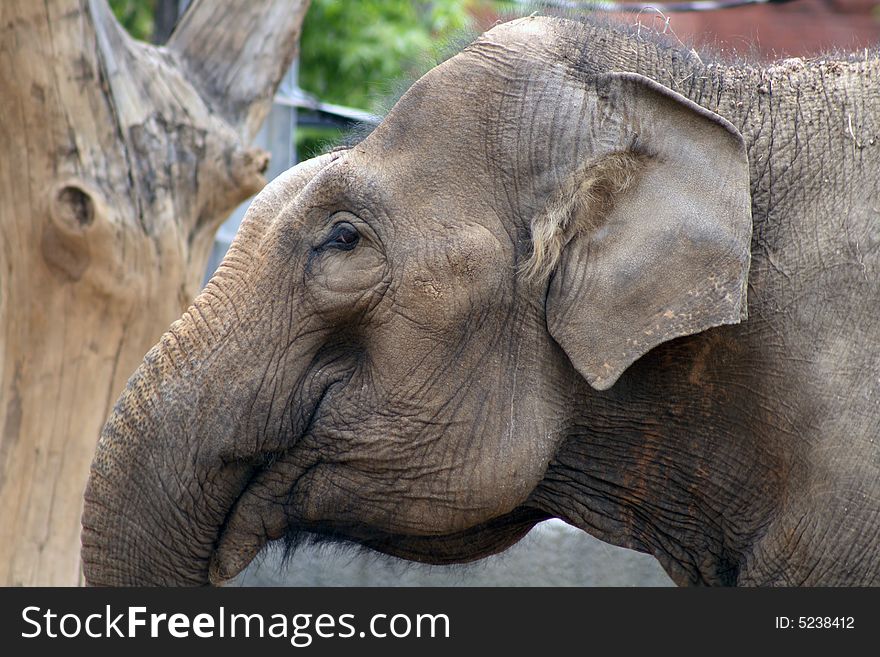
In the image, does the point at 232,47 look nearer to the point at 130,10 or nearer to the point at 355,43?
the point at 130,10

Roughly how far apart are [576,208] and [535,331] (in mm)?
283

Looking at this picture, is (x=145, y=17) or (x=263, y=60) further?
(x=145, y=17)

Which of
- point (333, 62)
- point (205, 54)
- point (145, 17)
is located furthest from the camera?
point (333, 62)

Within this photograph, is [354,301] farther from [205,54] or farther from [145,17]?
[145,17]

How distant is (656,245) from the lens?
2537mm

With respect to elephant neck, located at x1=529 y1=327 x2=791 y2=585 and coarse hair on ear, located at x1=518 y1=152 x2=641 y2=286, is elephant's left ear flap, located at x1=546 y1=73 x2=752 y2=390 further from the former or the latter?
elephant neck, located at x1=529 y1=327 x2=791 y2=585

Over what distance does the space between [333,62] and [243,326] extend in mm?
10127

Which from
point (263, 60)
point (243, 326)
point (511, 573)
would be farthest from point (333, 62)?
point (243, 326)

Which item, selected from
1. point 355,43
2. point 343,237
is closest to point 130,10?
point 355,43

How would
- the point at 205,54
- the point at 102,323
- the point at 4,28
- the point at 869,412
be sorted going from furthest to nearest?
1. the point at 205,54
2. the point at 102,323
3. the point at 4,28
4. the point at 869,412

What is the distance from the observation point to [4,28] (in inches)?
161

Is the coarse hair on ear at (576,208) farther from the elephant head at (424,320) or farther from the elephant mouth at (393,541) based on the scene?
the elephant mouth at (393,541)

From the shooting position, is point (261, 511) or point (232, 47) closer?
point (261, 511)

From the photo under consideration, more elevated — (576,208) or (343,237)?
(576,208)
